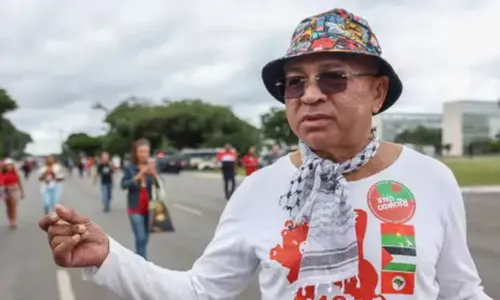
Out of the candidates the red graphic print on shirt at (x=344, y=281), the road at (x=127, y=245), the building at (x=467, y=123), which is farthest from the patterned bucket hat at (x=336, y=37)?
the building at (x=467, y=123)

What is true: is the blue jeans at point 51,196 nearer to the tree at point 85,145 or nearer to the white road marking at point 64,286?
the white road marking at point 64,286

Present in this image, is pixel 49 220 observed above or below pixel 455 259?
above

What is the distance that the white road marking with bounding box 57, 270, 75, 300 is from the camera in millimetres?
7832

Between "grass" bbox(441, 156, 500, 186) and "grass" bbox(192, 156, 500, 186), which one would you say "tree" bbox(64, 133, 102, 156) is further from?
"grass" bbox(441, 156, 500, 186)

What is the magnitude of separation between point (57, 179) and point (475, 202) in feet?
34.4

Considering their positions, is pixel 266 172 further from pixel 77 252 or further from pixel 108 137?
pixel 108 137

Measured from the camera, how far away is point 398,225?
7.04 ft

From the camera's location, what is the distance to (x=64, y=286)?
8.47 m

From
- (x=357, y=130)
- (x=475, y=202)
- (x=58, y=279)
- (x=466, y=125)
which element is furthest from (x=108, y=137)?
(x=357, y=130)

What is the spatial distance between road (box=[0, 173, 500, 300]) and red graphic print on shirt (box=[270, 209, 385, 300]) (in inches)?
156

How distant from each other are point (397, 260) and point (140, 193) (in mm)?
6954

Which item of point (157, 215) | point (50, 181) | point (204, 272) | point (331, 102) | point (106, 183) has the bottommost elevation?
point (106, 183)

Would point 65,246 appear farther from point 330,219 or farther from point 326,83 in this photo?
point 326,83

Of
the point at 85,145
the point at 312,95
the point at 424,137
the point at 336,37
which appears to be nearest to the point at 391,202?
the point at 312,95
